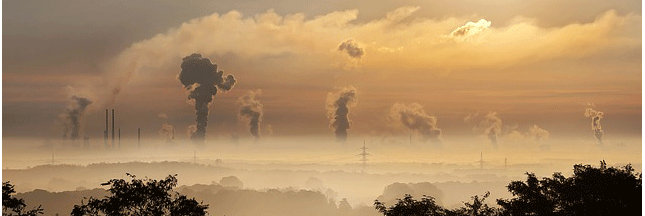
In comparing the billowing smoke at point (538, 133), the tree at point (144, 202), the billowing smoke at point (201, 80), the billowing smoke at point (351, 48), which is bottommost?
the tree at point (144, 202)

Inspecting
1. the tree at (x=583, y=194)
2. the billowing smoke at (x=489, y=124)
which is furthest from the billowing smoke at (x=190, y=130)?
the tree at (x=583, y=194)

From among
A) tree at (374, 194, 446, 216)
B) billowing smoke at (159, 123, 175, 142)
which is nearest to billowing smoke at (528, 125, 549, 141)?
billowing smoke at (159, 123, 175, 142)

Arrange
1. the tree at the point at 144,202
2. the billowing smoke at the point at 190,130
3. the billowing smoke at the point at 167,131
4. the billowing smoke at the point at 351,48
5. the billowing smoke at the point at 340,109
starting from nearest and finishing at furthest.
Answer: the tree at the point at 144,202, the billowing smoke at the point at 351,48, the billowing smoke at the point at 340,109, the billowing smoke at the point at 167,131, the billowing smoke at the point at 190,130

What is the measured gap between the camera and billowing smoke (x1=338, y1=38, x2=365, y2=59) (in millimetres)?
117312

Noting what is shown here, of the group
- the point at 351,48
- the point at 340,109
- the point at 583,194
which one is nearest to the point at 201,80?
the point at 340,109

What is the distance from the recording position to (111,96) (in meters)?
115

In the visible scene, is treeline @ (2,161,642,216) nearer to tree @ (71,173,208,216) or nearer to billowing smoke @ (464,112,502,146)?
tree @ (71,173,208,216)

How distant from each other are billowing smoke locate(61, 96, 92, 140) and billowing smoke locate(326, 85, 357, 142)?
32.5m

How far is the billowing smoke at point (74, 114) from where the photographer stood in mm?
110125

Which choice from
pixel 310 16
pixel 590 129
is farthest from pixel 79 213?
pixel 590 129

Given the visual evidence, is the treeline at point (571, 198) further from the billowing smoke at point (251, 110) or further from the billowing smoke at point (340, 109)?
the billowing smoke at point (251, 110)

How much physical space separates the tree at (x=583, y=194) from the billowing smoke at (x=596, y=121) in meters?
92.2

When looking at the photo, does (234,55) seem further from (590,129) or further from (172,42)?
(590,129)

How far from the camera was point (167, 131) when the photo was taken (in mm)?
130125
